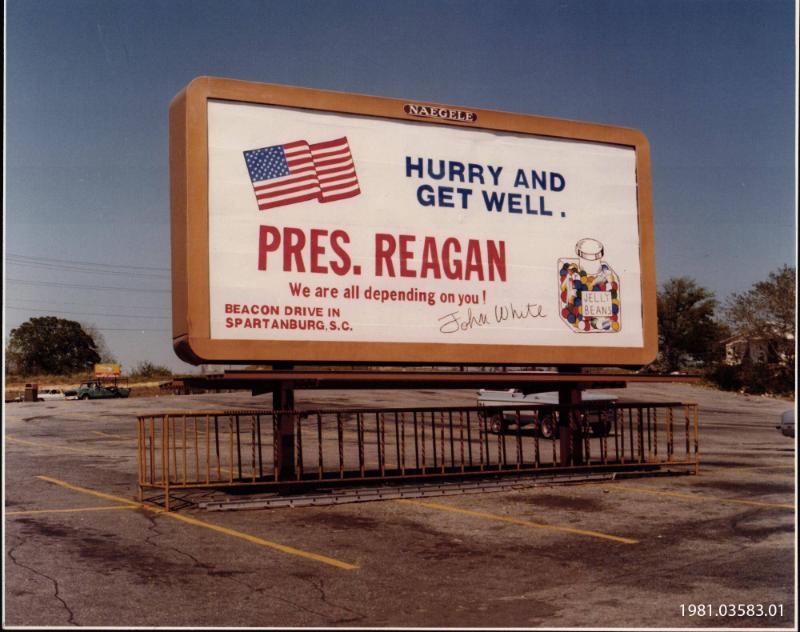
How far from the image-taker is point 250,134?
43.5 feet

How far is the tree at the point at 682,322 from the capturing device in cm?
8500

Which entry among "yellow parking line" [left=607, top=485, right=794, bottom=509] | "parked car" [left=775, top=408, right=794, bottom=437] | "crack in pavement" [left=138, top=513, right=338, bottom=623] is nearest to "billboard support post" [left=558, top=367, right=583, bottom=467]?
"yellow parking line" [left=607, top=485, right=794, bottom=509]

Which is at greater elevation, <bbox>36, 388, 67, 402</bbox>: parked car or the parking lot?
<bbox>36, 388, 67, 402</bbox>: parked car

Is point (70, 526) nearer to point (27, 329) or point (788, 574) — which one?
point (788, 574)

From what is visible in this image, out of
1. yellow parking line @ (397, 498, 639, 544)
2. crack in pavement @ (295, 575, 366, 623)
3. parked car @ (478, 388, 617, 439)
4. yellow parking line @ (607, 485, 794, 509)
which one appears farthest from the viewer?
parked car @ (478, 388, 617, 439)

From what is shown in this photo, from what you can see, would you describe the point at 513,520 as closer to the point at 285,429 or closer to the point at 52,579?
the point at 285,429

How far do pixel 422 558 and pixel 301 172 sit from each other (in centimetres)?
673

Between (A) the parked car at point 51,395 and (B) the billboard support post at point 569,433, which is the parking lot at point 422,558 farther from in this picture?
(A) the parked car at point 51,395

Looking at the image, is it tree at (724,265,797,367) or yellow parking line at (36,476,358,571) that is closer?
yellow parking line at (36,476,358,571)

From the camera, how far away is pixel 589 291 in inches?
619

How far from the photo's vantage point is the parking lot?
695cm
